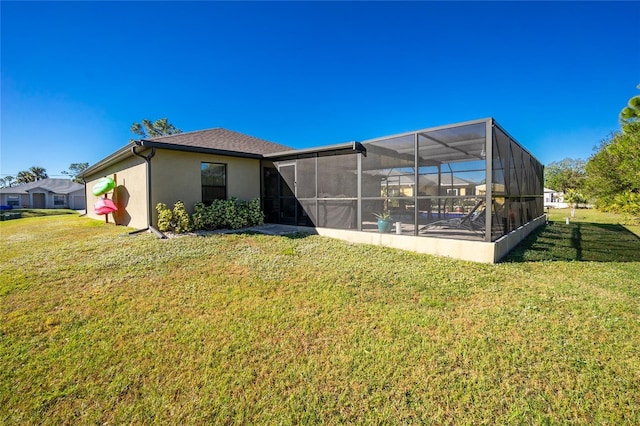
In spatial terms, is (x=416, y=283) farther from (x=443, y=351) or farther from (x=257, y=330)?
(x=257, y=330)

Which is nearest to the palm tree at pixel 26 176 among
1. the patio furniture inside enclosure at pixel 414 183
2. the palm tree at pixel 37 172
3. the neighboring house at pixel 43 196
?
the palm tree at pixel 37 172

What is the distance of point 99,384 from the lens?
2359mm

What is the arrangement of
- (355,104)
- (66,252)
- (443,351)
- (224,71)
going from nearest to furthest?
(443,351) → (66,252) → (224,71) → (355,104)

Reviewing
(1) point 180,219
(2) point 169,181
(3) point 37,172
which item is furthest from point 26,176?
(1) point 180,219

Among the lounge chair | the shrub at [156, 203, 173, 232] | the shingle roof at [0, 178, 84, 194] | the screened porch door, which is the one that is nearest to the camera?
the lounge chair

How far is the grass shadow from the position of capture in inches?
244

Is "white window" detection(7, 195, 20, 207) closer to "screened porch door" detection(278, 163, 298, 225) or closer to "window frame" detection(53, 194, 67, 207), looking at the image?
"window frame" detection(53, 194, 67, 207)

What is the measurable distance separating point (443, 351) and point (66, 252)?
768 centimetres

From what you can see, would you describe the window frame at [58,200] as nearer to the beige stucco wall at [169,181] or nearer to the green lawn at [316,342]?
the beige stucco wall at [169,181]

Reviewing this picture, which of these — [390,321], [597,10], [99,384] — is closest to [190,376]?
[99,384]

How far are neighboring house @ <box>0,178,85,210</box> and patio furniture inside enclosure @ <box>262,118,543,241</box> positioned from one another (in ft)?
110

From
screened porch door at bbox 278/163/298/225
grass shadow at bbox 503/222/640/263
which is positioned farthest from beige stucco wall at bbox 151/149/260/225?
grass shadow at bbox 503/222/640/263

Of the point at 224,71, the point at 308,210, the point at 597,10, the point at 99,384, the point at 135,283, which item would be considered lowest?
the point at 99,384

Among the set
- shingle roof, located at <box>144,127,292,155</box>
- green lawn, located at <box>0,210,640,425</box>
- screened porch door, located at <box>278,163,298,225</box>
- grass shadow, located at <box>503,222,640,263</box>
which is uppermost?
shingle roof, located at <box>144,127,292,155</box>
